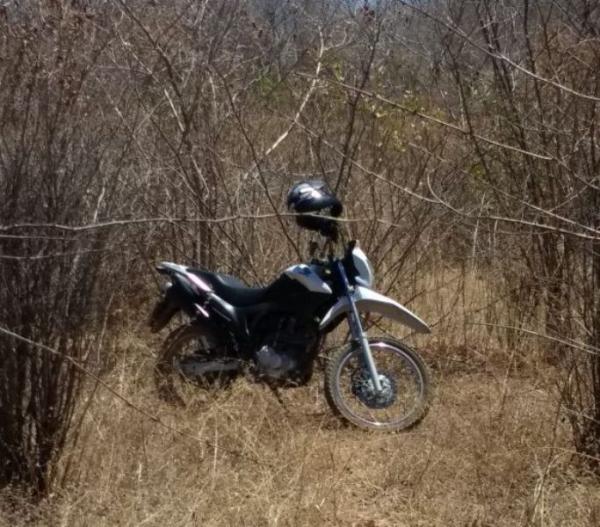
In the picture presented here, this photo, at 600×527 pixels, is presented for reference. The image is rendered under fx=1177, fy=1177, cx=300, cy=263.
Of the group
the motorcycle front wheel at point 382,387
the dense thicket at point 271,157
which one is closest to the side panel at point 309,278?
the motorcycle front wheel at point 382,387

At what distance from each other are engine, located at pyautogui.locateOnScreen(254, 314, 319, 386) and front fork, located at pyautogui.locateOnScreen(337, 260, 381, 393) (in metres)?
0.26

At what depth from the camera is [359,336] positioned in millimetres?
6035

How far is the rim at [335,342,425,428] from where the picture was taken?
19.6 ft

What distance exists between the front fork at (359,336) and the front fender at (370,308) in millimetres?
33

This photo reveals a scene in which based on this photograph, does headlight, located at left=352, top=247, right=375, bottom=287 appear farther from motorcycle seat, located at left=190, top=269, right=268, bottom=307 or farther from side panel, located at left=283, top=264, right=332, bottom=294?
motorcycle seat, located at left=190, top=269, right=268, bottom=307

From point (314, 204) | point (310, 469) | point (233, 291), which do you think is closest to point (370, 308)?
point (314, 204)

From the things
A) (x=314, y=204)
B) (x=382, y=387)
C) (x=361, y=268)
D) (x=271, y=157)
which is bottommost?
(x=382, y=387)

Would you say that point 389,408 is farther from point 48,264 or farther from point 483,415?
point 48,264

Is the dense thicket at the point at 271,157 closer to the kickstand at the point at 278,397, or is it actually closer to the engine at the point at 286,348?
the engine at the point at 286,348

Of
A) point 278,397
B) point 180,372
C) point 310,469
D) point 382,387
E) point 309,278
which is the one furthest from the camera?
point 180,372

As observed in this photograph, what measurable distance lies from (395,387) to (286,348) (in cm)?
62

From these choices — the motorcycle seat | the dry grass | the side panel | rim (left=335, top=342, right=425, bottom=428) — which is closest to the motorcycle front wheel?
rim (left=335, top=342, right=425, bottom=428)

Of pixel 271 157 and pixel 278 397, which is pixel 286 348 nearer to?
pixel 278 397

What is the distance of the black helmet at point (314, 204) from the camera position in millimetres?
6188
